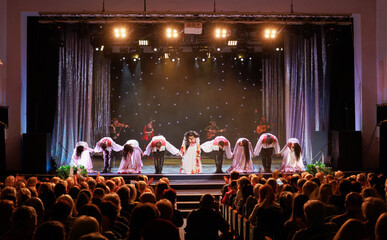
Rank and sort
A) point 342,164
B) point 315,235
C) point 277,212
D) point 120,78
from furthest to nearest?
point 120,78, point 342,164, point 277,212, point 315,235

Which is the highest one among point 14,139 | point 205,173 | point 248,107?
point 248,107

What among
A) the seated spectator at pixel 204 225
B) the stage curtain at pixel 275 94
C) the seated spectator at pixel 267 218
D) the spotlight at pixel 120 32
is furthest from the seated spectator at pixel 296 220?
the stage curtain at pixel 275 94

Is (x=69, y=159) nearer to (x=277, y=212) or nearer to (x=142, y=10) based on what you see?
(x=142, y=10)

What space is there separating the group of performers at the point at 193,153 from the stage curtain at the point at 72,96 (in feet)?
4.62

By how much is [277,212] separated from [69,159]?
1117 cm

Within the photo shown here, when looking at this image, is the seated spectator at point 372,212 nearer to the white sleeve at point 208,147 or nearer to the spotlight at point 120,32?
the white sleeve at point 208,147

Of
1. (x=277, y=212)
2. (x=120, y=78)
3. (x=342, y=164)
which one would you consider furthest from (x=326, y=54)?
(x=277, y=212)

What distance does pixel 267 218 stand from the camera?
176 inches

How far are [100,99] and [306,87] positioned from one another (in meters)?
8.78

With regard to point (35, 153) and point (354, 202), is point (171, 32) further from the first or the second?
point (354, 202)

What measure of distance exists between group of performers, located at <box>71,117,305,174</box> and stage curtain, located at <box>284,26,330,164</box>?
6.11 ft

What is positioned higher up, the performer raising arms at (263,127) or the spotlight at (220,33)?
the spotlight at (220,33)

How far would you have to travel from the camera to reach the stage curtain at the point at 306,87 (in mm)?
14188

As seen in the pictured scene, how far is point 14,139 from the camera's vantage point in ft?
42.4
